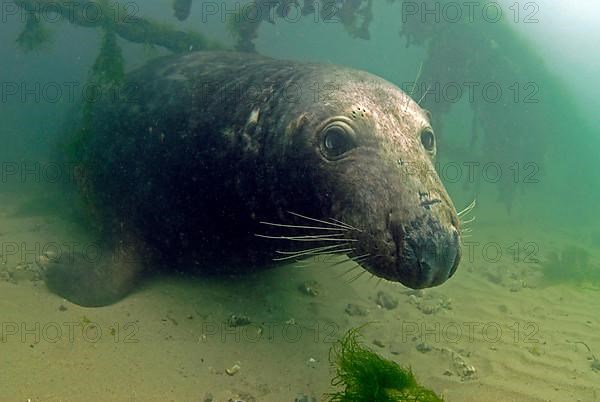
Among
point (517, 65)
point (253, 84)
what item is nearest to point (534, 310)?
point (253, 84)

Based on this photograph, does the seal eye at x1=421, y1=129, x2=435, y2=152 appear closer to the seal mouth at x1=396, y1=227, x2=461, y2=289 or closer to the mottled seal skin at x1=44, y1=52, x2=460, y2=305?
the mottled seal skin at x1=44, y1=52, x2=460, y2=305

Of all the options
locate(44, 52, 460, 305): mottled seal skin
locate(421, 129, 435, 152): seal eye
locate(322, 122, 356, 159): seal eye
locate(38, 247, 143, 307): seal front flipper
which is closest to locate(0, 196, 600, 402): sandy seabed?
locate(38, 247, 143, 307): seal front flipper

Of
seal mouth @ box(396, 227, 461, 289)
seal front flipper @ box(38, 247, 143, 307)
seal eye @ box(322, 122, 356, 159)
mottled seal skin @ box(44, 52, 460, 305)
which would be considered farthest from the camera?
seal front flipper @ box(38, 247, 143, 307)

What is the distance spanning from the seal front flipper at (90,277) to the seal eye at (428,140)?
3036 mm

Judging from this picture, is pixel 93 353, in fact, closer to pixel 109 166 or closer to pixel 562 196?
pixel 109 166

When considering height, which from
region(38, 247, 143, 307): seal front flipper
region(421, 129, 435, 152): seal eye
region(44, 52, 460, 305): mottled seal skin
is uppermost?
region(421, 129, 435, 152): seal eye

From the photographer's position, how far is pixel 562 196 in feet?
75.9

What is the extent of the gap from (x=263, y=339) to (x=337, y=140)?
1.79 meters

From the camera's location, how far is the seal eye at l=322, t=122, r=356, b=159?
355cm

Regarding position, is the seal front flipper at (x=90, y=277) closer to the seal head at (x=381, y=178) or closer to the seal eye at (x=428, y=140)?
the seal head at (x=381, y=178)

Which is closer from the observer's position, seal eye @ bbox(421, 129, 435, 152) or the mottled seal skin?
the mottled seal skin

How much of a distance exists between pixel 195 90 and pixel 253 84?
75 centimetres

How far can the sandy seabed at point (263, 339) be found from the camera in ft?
10.4

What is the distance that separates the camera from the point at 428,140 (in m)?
3.88
